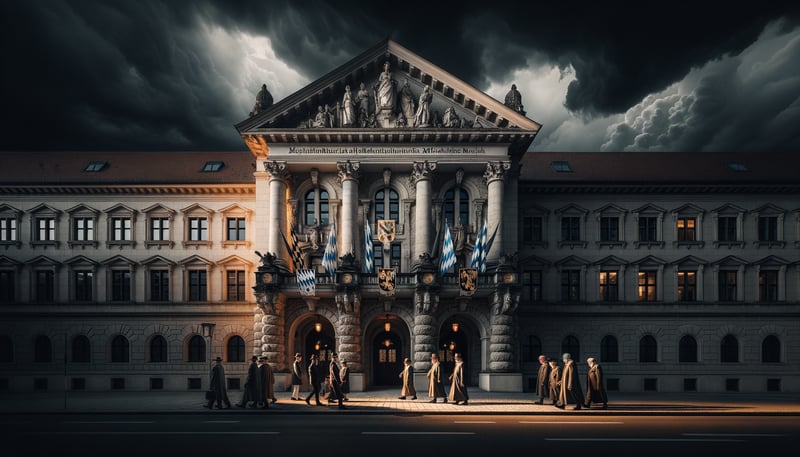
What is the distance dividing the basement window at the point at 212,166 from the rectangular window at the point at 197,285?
24.6 ft

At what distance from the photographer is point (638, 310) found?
112 feet

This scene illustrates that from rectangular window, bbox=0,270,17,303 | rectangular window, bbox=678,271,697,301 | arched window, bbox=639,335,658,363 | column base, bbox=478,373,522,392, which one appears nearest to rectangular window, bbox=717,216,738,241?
rectangular window, bbox=678,271,697,301

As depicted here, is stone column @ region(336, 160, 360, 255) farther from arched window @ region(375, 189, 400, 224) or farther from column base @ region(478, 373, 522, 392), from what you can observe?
column base @ region(478, 373, 522, 392)

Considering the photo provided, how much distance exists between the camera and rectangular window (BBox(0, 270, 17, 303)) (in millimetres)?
34550

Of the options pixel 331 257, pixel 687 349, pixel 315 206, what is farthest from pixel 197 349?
pixel 687 349

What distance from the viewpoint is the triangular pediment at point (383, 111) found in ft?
100

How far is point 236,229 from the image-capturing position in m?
35.3

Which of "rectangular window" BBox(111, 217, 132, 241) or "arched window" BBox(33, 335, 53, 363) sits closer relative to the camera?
"arched window" BBox(33, 335, 53, 363)

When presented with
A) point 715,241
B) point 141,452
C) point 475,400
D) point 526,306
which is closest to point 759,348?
point 715,241

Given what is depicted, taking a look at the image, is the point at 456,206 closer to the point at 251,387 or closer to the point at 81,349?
the point at 251,387

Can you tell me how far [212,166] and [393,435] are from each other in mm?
28035

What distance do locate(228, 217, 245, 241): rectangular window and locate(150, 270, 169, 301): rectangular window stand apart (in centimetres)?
513

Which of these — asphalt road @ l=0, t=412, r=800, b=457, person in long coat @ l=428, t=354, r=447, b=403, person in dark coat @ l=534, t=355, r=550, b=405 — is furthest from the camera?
person in long coat @ l=428, t=354, r=447, b=403

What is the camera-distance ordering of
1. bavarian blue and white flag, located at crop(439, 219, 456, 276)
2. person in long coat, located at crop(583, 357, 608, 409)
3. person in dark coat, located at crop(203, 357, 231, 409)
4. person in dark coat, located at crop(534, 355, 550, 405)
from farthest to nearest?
bavarian blue and white flag, located at crop(439, 219, 456, 276)
person in dark coat, located at crop(534, 355, 550, 405)
person in dark coat, located at crop(203, 357, 231, 409)
person in long coat, located at crop(583, 357, 608, 409)
